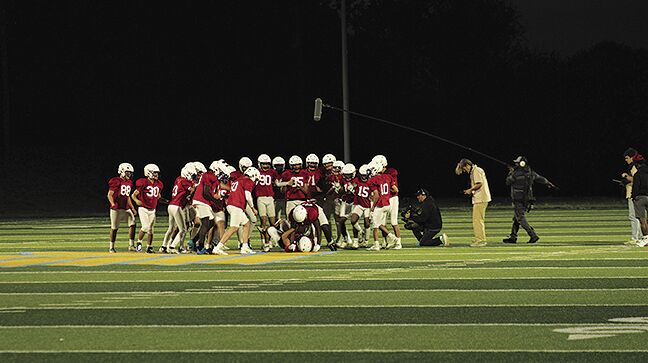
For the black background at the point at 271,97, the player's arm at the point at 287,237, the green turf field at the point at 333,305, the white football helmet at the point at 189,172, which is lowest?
the green turf field at the point at 333,305

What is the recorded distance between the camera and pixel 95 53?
52.0 m

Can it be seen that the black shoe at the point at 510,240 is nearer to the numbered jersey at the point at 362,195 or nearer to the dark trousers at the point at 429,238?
the dark trousers at the point at 429,238

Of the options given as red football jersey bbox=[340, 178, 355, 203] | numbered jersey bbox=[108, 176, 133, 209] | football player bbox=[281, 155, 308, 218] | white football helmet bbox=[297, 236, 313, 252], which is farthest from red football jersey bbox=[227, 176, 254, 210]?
red football jersey bbox=[340, 178, 355, 203]

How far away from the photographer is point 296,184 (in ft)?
67.7

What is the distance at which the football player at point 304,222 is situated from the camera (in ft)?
62.9

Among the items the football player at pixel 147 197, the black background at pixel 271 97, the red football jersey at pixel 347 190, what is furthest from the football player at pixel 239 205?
the black background at pixel 271 97

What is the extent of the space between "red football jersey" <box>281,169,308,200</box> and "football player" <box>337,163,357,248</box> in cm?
63

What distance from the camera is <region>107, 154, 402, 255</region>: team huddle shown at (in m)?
18.8

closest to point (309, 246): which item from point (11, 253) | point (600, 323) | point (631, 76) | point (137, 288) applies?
point (11, 253)

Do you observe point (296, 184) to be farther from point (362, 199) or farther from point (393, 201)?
point (393, 201)

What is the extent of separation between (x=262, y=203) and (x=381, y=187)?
7.35 feet

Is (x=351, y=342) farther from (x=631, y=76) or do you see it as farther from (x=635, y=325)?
(x=631, y=76)

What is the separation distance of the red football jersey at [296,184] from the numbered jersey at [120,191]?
104 inches

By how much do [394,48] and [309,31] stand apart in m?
5.42
